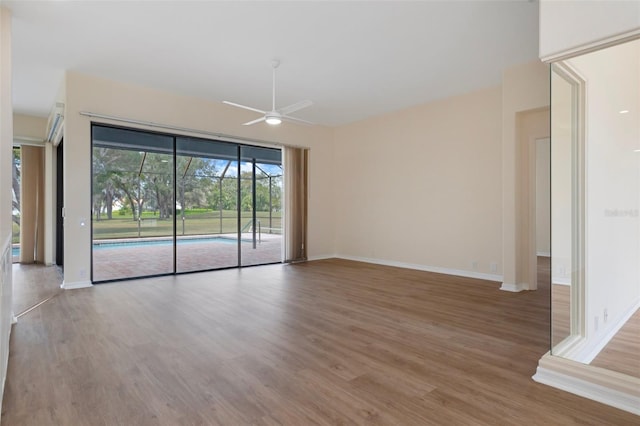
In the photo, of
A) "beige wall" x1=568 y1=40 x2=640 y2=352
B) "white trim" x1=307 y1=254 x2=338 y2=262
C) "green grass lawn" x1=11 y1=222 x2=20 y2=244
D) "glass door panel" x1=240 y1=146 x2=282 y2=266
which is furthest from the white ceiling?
"white trim" x1=307 y1=254 x2=338 y2=262

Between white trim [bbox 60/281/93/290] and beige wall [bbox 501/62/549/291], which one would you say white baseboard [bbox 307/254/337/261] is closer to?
beige wall [bbox 501/62/549/291]

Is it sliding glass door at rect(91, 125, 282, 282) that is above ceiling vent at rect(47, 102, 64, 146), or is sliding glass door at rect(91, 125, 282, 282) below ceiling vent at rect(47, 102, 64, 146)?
below

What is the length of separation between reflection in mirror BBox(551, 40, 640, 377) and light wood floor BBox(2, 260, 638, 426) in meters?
0.43

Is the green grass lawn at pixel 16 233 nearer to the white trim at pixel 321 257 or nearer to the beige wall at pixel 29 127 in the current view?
the beige wall at pixel 29 127

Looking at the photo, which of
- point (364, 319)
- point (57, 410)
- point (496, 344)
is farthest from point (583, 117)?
point (57, 410)

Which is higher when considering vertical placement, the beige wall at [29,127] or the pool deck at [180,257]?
the beige wall at [29,127]

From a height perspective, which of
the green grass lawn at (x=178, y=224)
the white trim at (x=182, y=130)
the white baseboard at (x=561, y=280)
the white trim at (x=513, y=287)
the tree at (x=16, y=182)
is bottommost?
the white trim at (x=513, y=287)

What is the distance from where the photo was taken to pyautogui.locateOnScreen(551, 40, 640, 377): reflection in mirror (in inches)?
94.2

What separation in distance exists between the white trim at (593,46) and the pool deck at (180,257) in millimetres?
5831

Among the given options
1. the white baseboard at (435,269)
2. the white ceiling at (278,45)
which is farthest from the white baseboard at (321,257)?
the white ceiling at (278,45)

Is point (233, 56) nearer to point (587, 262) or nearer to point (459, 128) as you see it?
point (459, 128)

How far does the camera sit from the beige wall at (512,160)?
15.0ft

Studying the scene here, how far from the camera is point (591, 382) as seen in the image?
2.04 meters

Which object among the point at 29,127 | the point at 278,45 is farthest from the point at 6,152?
the point at 29,127
